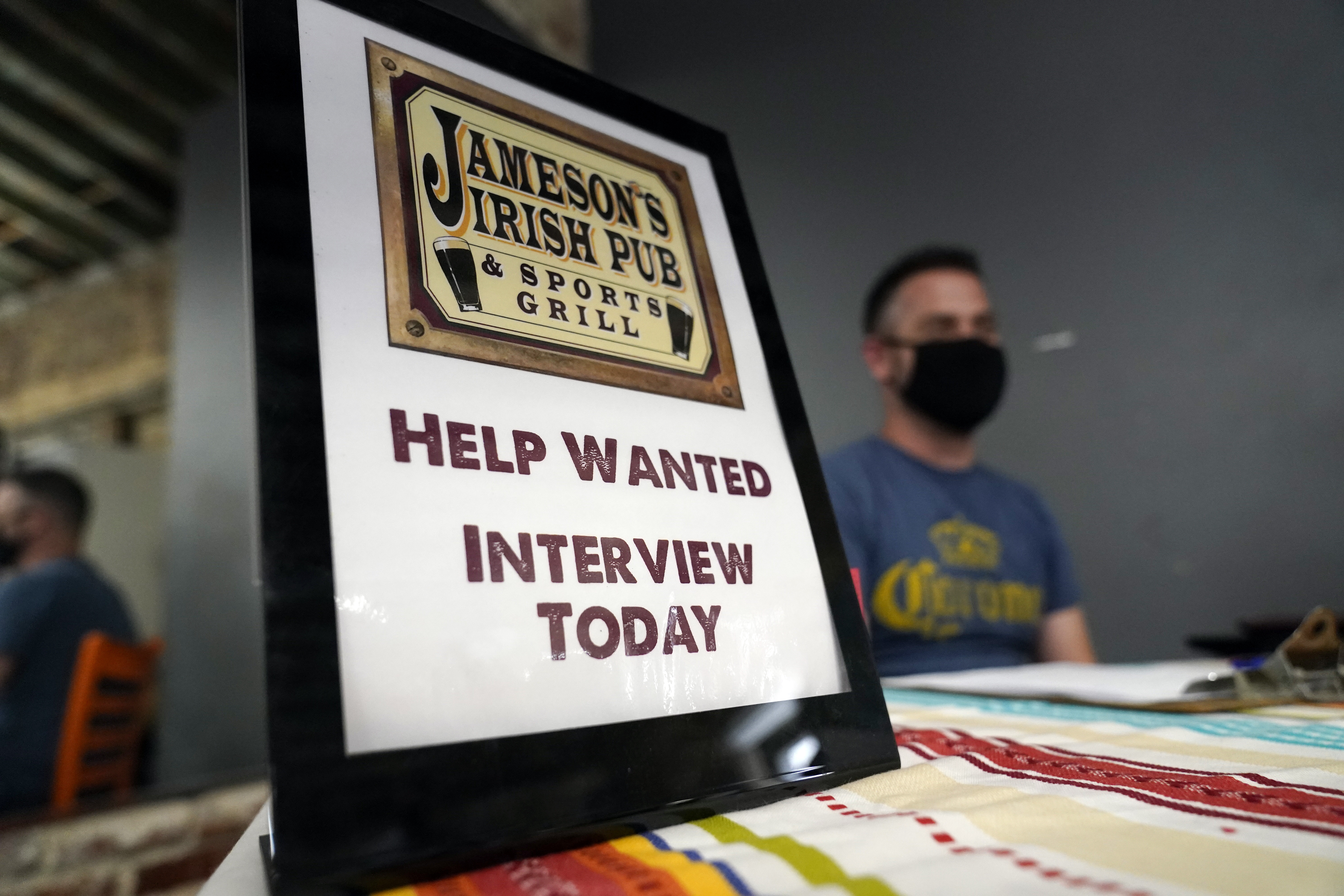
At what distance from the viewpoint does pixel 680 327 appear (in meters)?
0.52

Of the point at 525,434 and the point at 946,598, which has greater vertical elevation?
the point at 525,434

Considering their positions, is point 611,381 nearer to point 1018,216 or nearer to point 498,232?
point 498,232

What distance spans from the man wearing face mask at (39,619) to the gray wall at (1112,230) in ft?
8.04

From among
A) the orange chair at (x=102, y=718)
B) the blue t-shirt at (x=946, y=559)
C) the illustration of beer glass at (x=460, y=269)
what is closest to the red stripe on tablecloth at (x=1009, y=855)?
the illustration of beer glass at (x=460, y=269)

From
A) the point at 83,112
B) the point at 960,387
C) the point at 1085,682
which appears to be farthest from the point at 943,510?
the point at 83,112

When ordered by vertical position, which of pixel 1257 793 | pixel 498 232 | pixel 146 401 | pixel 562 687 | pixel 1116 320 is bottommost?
pixel 1257 793

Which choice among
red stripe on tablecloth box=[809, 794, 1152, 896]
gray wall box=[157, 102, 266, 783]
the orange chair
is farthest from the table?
gray wall box=[157, 102, 266, 783]

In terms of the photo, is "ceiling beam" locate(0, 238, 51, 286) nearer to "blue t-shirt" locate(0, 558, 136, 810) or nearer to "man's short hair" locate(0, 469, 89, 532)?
"man's short hair" locate(0, 469, 89, 532)

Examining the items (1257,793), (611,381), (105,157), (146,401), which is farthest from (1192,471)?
(146,401)

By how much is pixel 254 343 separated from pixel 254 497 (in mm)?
71

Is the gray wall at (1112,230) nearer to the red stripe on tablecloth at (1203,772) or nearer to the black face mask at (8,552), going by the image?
the red stripe on tablecloth at (1203,772)

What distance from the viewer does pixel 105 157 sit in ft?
12.4

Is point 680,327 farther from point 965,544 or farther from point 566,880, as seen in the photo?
point 965,544

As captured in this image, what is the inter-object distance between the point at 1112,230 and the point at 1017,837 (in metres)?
1.32
